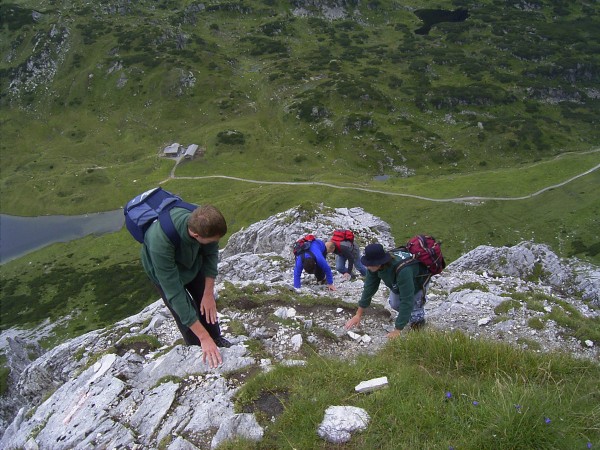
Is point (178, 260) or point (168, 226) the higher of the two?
point (168, 226)

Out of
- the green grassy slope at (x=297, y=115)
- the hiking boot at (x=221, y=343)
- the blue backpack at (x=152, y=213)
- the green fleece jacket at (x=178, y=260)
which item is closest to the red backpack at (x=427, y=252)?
the green fleece jacket at (x=178, y=260)

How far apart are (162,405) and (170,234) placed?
4844 millimetres

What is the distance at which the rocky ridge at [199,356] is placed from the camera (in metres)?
8.60

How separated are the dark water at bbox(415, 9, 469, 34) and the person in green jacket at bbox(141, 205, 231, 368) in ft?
572

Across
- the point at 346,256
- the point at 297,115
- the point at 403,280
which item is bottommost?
the point at 346,256

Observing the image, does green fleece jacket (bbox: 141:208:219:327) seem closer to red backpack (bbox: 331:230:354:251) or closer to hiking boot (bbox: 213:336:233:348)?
hiking boot (bbox: 213:336:233:348)

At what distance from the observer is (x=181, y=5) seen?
172 meters

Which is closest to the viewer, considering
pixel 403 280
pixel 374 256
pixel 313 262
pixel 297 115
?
pixel 374 256

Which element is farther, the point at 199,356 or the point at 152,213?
the point at 199,356

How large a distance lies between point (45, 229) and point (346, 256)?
97.3 metres

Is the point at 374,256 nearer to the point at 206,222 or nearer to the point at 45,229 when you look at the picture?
the point at 206,222

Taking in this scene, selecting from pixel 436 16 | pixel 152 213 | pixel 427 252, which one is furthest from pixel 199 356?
pixel 436 16

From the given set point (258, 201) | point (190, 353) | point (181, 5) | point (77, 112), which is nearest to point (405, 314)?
point (190, 353)

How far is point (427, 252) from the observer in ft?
31.1
